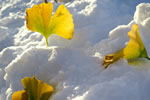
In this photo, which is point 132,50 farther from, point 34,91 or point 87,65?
point 34,91

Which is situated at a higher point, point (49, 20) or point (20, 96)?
point (49, 20)

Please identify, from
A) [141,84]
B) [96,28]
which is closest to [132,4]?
[96,28]

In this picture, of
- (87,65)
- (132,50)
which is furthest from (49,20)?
(132,50)

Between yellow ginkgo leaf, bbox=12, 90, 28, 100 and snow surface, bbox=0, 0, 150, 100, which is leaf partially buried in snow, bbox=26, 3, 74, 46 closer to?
snow surface, bbox=0, 0, 150, 100

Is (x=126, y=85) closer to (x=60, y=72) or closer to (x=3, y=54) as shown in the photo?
(x=60, y=72)

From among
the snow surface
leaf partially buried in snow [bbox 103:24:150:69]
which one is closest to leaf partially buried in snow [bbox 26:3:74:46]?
the snow surface

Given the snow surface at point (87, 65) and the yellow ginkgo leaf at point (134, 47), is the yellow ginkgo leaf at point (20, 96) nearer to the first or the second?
the snow surface at point (87, 65)

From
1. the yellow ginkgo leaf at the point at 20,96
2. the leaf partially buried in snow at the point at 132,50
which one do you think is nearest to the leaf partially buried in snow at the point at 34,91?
the yellow ginkgo leaf at the point at 20,96
